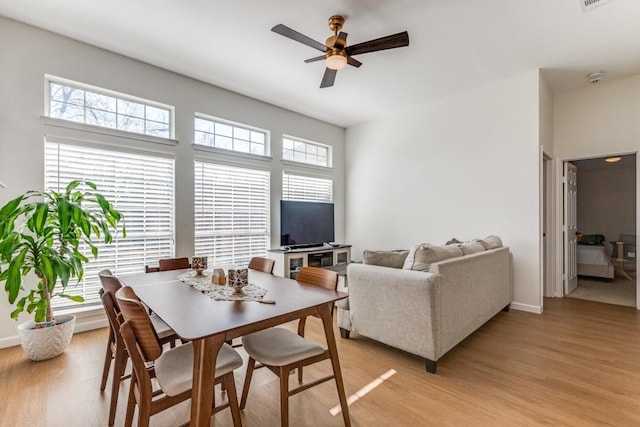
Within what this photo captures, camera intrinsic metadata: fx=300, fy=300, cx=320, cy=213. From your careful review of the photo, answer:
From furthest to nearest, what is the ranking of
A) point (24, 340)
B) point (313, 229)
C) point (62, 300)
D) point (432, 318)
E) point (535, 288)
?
point (313, 229) → point (535, 288) → point (62, 300) → point (24, 340) → point (432, 318)

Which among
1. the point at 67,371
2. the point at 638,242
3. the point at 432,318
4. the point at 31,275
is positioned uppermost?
the point at 638,242

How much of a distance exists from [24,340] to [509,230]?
528 centimetres

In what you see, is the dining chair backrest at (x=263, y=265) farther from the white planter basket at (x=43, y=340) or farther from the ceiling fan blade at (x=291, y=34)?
the ceiling fan blade at (x=291, y=34)

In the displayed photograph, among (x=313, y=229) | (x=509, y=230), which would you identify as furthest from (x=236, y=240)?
(x=509, y=230)

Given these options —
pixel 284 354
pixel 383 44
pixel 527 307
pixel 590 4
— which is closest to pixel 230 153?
pixel 383 44

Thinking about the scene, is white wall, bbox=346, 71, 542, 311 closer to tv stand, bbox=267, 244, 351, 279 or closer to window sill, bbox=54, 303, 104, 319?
tv stand, bbox=267, 244, 351, 279

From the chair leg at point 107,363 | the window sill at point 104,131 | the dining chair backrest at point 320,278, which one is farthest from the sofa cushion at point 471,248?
the window sill at point 104,131

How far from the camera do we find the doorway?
4.64 meters

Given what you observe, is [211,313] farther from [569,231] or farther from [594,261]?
[594,261]

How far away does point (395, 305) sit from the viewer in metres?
2.51

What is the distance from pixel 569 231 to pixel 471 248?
276 cm

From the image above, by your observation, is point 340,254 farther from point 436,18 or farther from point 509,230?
point 436,18

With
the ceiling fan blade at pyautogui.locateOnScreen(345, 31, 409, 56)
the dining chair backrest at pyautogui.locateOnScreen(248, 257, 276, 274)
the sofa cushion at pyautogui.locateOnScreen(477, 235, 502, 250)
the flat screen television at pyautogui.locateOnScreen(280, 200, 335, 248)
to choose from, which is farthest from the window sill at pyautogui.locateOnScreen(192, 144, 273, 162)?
the sofa cushion at pyautogui.locateOnScreen(477, 235, 502, 250)

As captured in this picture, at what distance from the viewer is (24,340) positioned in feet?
8.21
